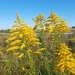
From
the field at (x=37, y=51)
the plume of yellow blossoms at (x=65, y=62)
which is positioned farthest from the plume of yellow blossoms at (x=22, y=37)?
the plume of yellow blossoms at (x=65, y=62)

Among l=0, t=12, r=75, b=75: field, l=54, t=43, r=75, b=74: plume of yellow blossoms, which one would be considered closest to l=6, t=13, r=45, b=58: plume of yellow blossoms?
l=0, t=12, r=75, b=75: field

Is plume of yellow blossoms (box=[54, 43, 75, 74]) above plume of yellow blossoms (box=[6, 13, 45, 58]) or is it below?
below

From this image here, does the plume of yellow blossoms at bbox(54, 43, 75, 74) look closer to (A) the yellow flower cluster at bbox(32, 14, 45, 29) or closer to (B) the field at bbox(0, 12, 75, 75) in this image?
(B) the field at bbox(0, 12, 75, 75)

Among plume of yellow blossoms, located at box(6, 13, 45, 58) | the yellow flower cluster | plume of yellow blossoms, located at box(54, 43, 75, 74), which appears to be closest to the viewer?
plume of yellow blossoms, located at box(54, 43, 75, 74)

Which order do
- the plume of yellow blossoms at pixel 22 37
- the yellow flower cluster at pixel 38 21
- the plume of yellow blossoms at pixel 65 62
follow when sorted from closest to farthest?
the plume of yellow blossoms at pixel 65 62, the plume of yellow blossoms at pixel 22 37, the yellow flower cluster at pixel 38 21

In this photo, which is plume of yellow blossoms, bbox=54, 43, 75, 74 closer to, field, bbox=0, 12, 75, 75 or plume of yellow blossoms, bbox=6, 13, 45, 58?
field, bbox=0, 12, 75, 75

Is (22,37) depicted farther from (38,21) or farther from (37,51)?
(38,21)

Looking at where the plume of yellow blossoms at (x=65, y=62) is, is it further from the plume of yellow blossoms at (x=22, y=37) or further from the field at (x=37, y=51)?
the plume of yellow blossoms at (x=22, y=37)

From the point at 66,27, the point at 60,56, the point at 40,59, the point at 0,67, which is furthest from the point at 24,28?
the point at 66,27

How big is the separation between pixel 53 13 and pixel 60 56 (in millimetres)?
4085

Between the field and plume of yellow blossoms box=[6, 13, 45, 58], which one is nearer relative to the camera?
the field

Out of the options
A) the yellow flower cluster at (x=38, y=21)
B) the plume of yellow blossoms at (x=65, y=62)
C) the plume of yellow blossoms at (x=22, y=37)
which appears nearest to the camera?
the plume of yellow blossoms at (x=65, y=62)

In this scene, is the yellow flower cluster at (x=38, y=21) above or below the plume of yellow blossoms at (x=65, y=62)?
above

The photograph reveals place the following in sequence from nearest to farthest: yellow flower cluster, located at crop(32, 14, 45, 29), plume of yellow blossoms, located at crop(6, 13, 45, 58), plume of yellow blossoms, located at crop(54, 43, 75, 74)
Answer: plume of yellow blossoms, located at crop(54, 43, 75, 74) → plume of yellow blossoms, located at crop(6, 13, 45, 58) → yellow flower cluster, located at crop(32, 14, 45, 29)
